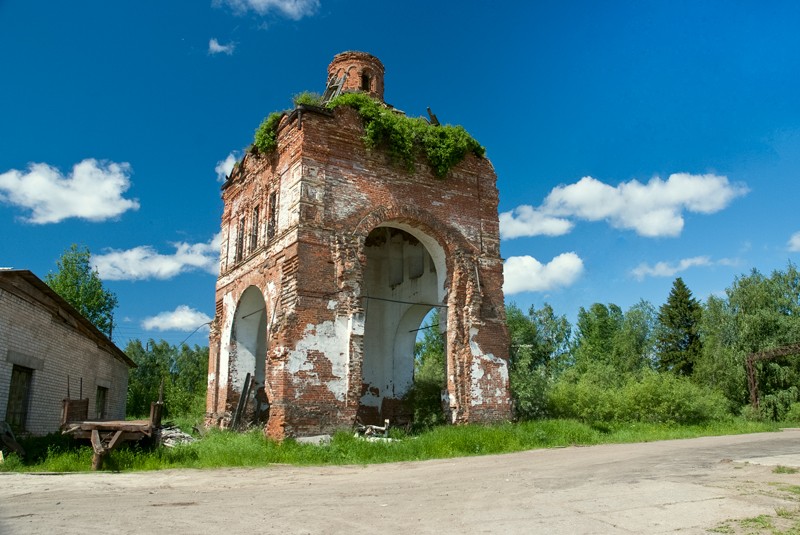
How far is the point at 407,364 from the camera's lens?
68.0 feet

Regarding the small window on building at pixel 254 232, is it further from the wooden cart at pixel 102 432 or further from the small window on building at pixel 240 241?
the wooden cart at pixel 102 432

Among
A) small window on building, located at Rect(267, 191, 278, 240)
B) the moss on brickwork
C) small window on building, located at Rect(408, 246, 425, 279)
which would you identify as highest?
the moss on brickwork

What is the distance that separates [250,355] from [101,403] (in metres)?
7.18

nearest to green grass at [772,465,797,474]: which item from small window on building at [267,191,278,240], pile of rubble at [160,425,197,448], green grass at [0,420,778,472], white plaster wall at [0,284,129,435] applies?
green grass at [0,420,778,472]

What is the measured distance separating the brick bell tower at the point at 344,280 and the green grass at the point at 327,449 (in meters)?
0.84

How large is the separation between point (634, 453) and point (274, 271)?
32.6 feet

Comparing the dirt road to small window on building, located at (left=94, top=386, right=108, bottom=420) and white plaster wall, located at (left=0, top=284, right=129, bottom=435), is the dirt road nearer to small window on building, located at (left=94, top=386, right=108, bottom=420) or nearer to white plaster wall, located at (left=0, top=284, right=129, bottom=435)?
white plaster wall, located at (left=0, top=284, right=129, bottom=435)

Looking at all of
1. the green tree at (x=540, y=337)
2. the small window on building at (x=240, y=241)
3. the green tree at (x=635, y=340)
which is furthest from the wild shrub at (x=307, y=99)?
the green tree at (x=635, y=340)

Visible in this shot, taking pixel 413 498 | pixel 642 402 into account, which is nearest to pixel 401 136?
pixel 413 498

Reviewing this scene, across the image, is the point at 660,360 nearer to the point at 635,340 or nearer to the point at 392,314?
the point at 635,340

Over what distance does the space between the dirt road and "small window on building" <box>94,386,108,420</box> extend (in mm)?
12632

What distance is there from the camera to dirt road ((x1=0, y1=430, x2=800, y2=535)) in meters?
5.73

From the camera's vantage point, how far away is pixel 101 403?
21734 mm

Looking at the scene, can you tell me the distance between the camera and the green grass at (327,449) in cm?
1073
